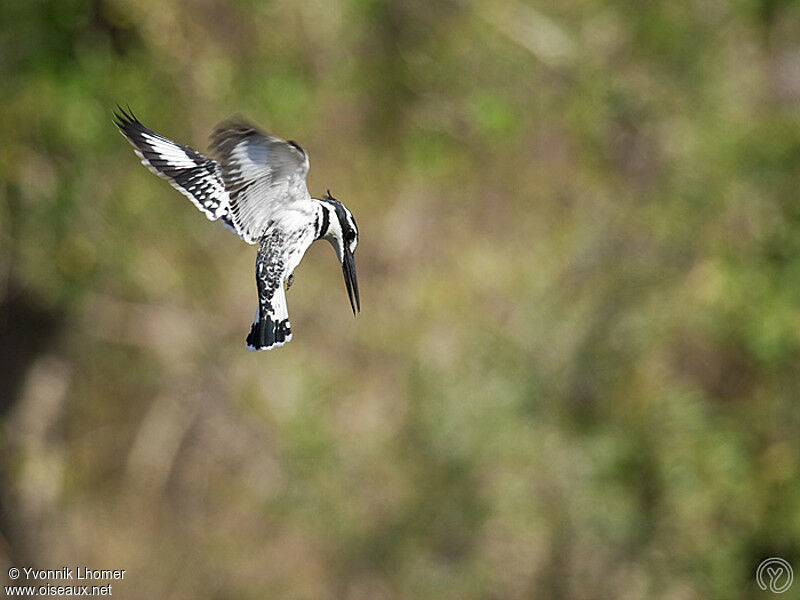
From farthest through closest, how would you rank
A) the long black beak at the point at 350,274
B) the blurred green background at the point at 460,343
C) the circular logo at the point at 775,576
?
the circular logo at the point at 775,576 → the blurred green background at the point at 460,343 → the long black beak at the point at 350,274

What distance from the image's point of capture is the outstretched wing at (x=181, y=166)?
0.46 metres

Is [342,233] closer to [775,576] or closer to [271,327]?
[271,327]

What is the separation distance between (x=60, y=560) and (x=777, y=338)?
113 inches

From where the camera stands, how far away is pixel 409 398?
358 centimetres

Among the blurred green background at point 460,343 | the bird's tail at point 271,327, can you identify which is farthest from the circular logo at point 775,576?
the bird's tail at point 271,327

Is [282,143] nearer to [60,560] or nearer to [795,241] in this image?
[795,241]

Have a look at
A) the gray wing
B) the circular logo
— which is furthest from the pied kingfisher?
the circular logo

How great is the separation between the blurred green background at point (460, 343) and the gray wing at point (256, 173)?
2435 mm

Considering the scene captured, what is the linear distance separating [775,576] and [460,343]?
1423 millimetres

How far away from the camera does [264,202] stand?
49cm

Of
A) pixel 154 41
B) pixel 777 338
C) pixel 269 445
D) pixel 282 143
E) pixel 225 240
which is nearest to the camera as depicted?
pixel 282 143

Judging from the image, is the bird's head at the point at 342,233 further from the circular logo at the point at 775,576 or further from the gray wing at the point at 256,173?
the circular logo at the point at 775,576

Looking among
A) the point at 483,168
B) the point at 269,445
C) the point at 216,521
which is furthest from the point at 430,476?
the point at 483,168

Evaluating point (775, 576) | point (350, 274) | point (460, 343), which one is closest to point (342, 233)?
point (350, 274)
